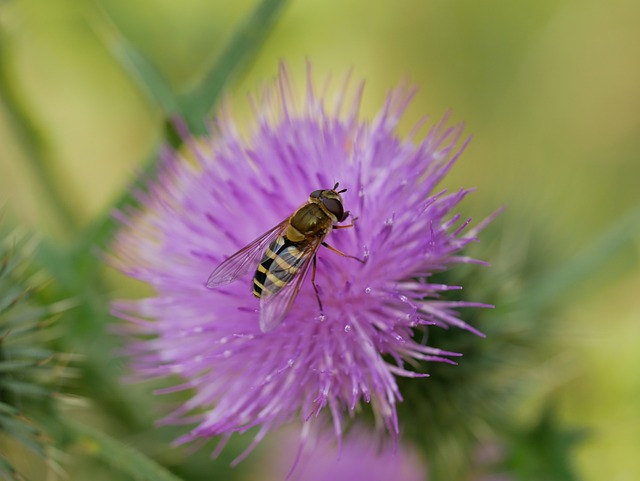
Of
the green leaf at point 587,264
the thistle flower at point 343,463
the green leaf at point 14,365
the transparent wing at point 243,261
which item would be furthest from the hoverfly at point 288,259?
the thistle flower at point 343,463

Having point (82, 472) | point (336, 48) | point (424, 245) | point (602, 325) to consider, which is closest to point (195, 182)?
point (424, 245)

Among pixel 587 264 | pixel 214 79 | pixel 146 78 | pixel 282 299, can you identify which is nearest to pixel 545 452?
pixel 587 264

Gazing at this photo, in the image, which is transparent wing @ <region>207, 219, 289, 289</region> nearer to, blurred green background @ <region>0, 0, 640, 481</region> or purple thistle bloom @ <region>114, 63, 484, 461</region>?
purple thistle bloom @ <region>114, 63, 484, 461</region>

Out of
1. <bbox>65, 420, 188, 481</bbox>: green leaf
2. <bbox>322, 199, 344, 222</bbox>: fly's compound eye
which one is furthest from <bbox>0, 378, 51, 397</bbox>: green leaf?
<bbox>322, 199, 344, 222</bbox>: fly's compound eye

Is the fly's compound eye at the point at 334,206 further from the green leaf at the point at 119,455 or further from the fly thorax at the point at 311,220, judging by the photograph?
the green leaf at the point at 119,455

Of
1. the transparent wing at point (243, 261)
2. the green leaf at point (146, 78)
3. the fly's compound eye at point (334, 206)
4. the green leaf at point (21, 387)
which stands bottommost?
the green leaf at point (21, 387)

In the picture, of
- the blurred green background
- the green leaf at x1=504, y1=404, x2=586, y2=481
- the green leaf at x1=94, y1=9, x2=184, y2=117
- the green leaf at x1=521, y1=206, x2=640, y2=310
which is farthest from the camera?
the blurred green background

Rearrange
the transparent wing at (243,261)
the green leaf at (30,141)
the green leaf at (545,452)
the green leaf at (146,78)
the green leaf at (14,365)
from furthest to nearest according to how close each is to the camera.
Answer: the green leaf at (30,141)
the green leaf at (146,78)
the green leaf at (545,452)
the green leaf at (14,365)
the transparent wing at (243,261)
